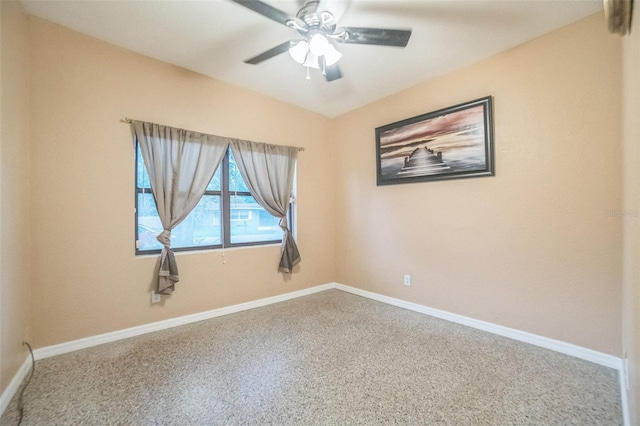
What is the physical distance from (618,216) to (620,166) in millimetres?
360

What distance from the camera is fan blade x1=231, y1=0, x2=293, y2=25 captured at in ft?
4.84

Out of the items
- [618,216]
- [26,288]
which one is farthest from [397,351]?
[26,288]

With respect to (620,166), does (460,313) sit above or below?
below

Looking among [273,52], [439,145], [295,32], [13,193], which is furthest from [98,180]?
[439,145]

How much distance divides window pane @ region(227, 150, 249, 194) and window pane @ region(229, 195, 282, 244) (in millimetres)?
97

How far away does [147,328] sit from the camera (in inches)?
99.5

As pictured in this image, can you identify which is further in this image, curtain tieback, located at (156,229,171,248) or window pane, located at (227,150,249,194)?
window pane, located at (227,150,249,194)

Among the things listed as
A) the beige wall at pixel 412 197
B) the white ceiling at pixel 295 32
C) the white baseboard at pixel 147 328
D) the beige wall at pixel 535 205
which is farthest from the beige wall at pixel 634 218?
the white baseboard at pixel 147 328

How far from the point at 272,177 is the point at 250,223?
653 mm

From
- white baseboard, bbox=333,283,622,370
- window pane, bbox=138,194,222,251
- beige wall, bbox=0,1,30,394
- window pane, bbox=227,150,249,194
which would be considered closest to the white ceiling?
beige wall, bbox=0,1,30,394

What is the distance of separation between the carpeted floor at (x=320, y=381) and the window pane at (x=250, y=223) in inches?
44.3

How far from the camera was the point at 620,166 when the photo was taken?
1860 mm

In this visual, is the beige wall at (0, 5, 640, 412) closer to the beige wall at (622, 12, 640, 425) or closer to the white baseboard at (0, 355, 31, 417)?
the white baseboard at (0, 355, 31, 417)

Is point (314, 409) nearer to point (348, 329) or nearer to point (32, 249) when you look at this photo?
point (348, 329)
